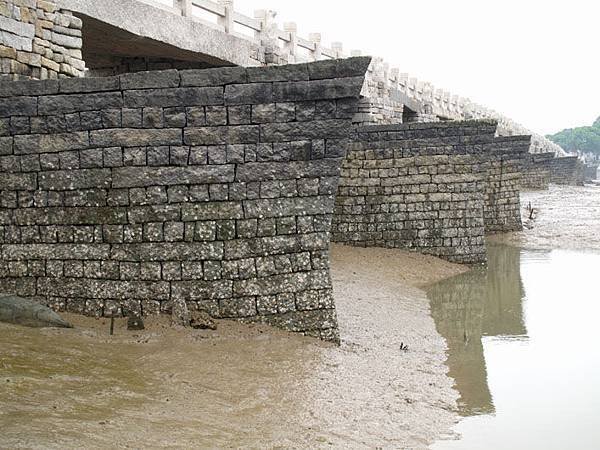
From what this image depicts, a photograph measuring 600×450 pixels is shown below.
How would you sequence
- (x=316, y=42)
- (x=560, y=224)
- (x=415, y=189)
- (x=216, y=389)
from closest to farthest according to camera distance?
(x=216, y=389) → (x=415, y=189) → (x=316, y=42) → (x=560, y=224)

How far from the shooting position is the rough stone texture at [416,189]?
47.3 feet

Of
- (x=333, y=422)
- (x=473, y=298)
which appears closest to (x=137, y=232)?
(x=333, y=422)

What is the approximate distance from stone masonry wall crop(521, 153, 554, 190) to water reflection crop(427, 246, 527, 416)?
23749 mm

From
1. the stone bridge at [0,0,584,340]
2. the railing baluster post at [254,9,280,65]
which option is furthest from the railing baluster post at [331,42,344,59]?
the stone bridge at [0,0,584,340]

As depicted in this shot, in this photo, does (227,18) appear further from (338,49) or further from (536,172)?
(536,172)

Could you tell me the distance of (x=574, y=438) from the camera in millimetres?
6020

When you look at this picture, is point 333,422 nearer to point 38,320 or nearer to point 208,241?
point 208,241

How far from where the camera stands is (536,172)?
1578 inches

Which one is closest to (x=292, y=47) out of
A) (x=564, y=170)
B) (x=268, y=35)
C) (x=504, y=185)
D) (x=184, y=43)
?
(x=268, y=35)

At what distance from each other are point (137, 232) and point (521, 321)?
19.7 ft

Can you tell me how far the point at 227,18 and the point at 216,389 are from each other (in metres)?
10.6

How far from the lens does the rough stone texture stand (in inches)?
568

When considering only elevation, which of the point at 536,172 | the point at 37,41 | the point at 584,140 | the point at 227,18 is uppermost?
the point at 584,140

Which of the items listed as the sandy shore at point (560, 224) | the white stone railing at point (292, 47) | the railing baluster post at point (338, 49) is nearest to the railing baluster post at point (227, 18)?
the white stone railing at point (292, 47)
